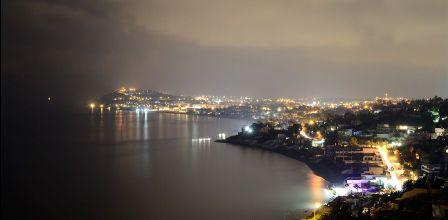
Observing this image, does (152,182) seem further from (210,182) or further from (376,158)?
(376,158)

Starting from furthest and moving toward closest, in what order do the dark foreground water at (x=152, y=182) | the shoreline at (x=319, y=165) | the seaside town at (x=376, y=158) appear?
the shoreline at (x=319, y=165) → the dark foreground water at (x=152, y=182) → the seaside town at (x=376, y=158)

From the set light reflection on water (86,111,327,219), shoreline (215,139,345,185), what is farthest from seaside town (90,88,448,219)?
light reflection on water (86,111,327,219)

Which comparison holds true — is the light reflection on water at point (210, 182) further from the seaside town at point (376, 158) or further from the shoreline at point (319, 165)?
the seaside town at point (376, 158)

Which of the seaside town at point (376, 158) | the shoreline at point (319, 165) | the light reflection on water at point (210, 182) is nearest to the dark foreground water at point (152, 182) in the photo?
the light reflection on water at point (210, 182)

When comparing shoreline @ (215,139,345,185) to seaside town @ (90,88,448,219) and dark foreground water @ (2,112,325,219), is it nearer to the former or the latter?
seaside town @ (90,88,448,219)

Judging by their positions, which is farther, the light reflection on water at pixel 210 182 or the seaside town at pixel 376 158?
the light reflection on water at pixel 210 182

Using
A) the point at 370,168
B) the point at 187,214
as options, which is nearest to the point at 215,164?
the point at 370,168
